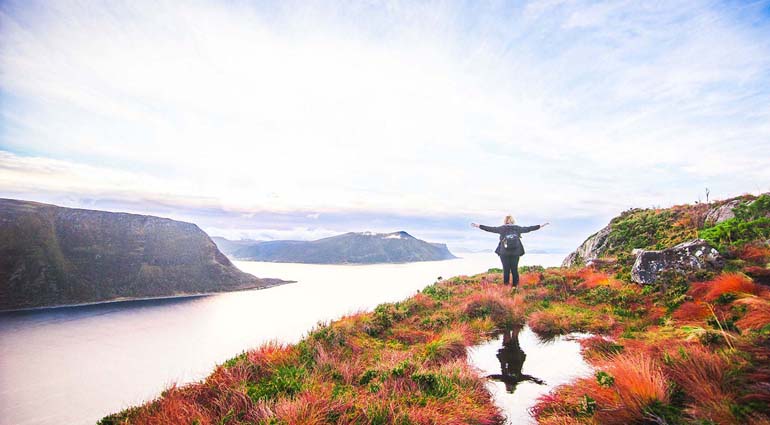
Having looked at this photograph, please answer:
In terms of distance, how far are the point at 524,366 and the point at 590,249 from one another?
2173cm

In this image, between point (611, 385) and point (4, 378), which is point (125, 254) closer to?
point (4, 378)

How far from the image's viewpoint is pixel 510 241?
16672mm

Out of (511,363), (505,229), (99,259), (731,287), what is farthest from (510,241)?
(99,259)

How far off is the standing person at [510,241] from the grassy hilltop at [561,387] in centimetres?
328

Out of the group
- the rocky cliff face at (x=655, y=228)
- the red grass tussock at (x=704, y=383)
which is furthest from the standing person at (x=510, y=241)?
the red grass tussock at (x=704, y=383)

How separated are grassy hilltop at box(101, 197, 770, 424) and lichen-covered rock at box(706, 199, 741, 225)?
319 cm

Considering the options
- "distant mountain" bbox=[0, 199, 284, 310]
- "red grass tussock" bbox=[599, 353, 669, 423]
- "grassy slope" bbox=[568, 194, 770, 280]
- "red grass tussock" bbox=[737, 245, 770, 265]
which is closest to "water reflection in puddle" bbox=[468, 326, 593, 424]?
"red grass tussock" bbox=[599, 353, 669, 423]

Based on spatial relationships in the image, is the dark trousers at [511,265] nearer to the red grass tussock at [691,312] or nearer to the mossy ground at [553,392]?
the mossy ground at [553,392]

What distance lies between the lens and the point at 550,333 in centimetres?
1129

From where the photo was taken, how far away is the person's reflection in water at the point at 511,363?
754 centimetres

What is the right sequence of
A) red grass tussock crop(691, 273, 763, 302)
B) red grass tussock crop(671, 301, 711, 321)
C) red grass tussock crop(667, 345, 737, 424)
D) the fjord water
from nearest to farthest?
red grass tussock crop(667, 345, 737, 424), red grass tussock crop(691, 273, 763, 302), red grass tussock crop(671, 301, 711, 321), the fjord water

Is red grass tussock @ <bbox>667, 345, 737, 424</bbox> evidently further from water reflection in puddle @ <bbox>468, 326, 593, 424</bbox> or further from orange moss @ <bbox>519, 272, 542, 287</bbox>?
orange moss @ <bbox>519, 272, 542, 287</bbox>

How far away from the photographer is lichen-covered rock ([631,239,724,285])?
11.9 metres

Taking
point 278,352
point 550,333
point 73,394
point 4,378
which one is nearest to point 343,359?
point 278,352
